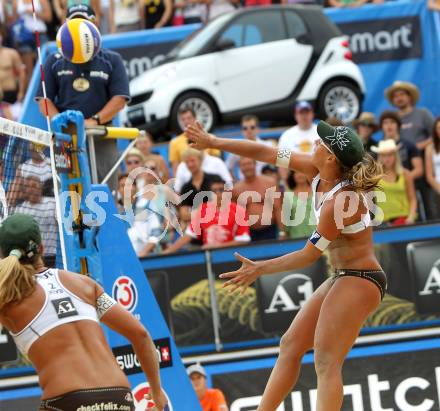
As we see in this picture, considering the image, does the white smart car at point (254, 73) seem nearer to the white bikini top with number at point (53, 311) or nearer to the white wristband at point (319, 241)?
the white wristband at point (319, 241)

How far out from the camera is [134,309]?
834cm

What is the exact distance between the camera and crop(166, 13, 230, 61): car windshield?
14.1 m

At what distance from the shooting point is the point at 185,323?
9.98 m

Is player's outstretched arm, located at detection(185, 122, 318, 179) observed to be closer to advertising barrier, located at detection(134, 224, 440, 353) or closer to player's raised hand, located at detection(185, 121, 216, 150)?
player's raised hand, located at detection(185, 121, 216, 150)

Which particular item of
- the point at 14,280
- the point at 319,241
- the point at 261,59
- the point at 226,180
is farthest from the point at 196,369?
the point at 261,59

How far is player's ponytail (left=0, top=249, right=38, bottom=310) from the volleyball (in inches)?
141

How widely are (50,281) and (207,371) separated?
4.70 m

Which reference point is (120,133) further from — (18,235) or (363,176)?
(18,235)

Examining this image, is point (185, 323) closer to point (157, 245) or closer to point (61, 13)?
point (157, 245)

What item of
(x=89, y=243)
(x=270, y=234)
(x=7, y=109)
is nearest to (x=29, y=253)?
(x=89, y=243)

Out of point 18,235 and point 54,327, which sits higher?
point 18,235

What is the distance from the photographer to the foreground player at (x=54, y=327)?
16.9 ft

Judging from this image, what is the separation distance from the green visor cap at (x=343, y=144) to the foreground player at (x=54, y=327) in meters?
1.98

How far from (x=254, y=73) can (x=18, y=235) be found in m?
9.30
